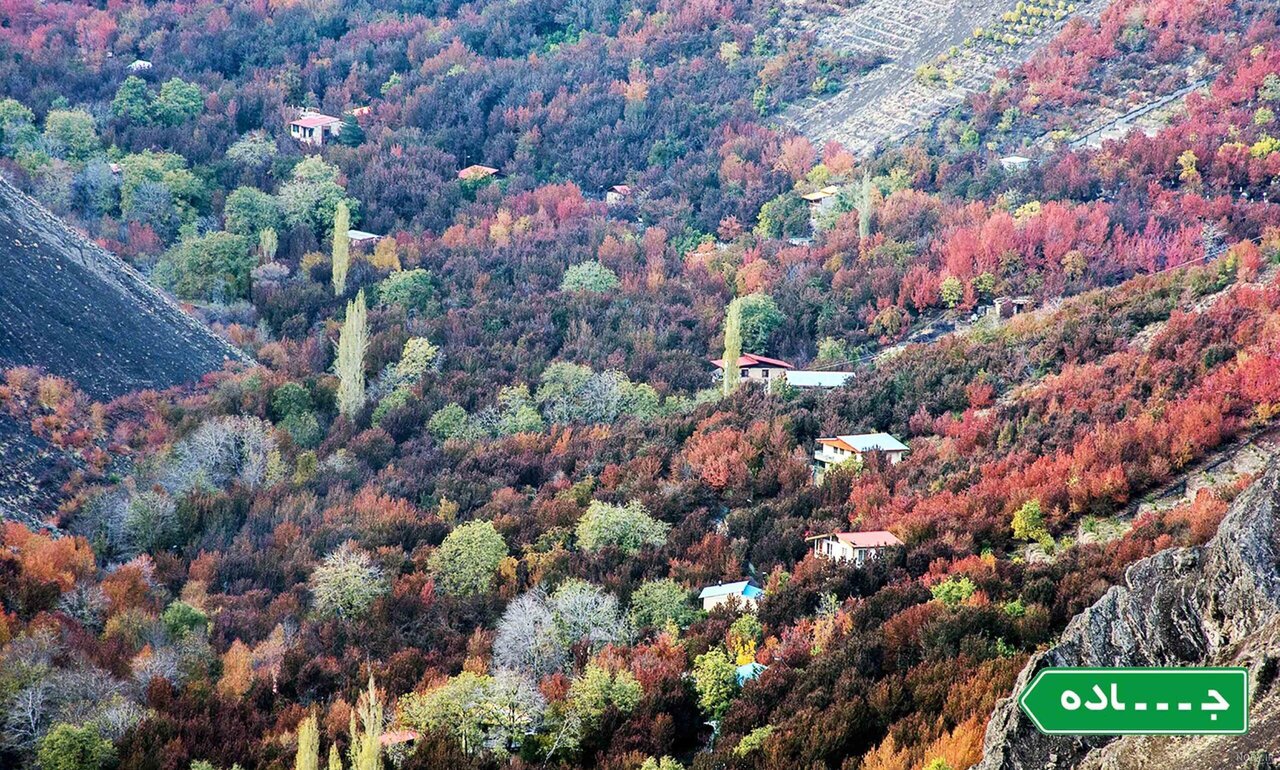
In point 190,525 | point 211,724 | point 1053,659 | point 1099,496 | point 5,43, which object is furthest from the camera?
point 5,43

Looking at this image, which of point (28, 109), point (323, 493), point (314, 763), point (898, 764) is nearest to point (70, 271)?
point (323, 493)

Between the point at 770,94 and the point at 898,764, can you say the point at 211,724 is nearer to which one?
the point at 898,764

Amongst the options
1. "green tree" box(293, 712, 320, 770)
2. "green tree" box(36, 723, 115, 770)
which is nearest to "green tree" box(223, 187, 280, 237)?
"green tree" box(36, 723, 115, 770)

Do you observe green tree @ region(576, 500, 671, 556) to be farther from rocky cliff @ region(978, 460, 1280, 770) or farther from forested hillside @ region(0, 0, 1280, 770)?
rocky cliff @ region(978, 460, 1280, 770)

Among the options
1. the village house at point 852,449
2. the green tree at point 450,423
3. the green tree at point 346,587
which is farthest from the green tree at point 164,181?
the village house at point 852,449

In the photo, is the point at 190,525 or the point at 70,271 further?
the point at 70,271

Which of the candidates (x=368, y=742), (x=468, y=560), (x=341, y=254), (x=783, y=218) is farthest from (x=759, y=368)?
(x=368, y=742)
